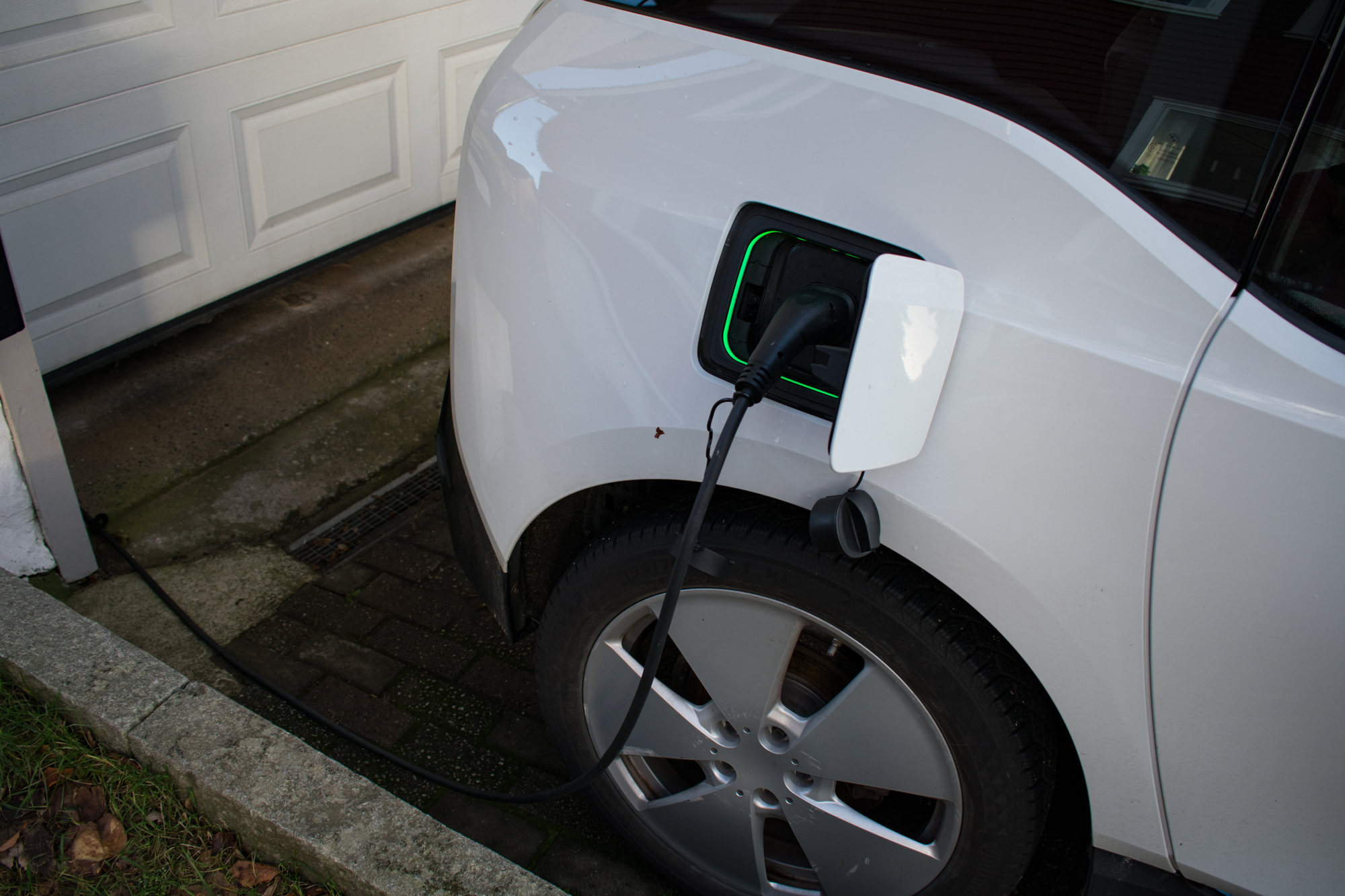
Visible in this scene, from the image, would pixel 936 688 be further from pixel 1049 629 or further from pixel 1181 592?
pixel 1181 592

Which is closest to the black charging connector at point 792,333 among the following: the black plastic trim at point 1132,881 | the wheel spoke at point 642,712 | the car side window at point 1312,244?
the car side window at point 1312,244

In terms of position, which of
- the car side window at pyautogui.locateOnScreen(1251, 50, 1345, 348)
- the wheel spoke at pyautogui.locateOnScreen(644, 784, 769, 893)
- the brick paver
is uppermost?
the car side window at pyautogui.locateOnScreen(1251, 50, 1345, 348)

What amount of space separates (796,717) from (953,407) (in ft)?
1.90

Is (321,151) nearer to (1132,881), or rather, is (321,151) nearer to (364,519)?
(364,519)

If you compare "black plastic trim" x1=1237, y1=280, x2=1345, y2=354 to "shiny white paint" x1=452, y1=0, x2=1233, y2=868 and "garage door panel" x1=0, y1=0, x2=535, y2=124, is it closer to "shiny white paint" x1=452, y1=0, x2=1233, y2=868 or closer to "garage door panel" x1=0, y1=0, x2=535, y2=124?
"shiny white paint" x1=452, y1=0, x2=1233, y2=868

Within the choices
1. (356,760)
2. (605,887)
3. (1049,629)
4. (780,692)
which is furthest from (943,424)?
(356,760)

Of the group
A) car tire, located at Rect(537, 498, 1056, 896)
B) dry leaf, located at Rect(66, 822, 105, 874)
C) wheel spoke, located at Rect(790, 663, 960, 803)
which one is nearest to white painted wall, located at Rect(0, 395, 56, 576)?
dry leaf, located at Rect(66, 822, 105, 874)

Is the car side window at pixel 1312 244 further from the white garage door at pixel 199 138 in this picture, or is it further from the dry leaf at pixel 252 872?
the white garage door at pixel 199 138

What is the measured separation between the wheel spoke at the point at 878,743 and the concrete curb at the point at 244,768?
1.56ft

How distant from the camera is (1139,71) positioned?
48.6 inches

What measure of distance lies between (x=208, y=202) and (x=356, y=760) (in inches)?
84.6

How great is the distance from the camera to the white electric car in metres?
1.13

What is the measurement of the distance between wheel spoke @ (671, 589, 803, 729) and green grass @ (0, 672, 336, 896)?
738mm

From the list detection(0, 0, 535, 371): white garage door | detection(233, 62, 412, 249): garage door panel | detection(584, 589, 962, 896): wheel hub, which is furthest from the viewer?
detection(233, 62, 412, 249): garage door panel
